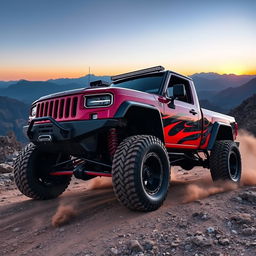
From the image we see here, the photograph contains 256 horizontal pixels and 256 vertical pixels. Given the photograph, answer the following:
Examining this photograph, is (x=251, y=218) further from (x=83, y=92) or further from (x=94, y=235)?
(x=83, y=92)

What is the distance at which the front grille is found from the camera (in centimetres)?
416

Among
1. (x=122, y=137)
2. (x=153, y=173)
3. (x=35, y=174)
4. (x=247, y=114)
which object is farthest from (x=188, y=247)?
(x=247, y=114)

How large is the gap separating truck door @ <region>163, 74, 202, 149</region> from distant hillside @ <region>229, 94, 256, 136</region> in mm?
23970

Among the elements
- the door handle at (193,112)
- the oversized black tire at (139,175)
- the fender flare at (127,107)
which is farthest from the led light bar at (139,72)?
the oversized black tire at (139,175)

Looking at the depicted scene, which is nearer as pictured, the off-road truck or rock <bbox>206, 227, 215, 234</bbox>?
rock <bbox>206, 227, 215, 234</bbox>

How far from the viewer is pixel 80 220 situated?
3967 millimetres

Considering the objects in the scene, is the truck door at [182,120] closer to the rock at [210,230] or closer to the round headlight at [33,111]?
the rock at [210,230]

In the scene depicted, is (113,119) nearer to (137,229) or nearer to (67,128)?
(67,128)

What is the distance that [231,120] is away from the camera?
763cm

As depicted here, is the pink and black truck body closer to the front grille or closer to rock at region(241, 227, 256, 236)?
the front grille

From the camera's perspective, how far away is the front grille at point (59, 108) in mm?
4156

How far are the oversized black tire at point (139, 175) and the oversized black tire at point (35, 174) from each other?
183 centimetres

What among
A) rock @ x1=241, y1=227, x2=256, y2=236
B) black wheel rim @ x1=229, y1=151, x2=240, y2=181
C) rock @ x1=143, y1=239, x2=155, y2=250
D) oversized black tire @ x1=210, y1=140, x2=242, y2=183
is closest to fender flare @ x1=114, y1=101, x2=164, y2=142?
rock @ x1=143, y1=239, x2=155, y2=250

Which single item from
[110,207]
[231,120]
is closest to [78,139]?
[110,207]
